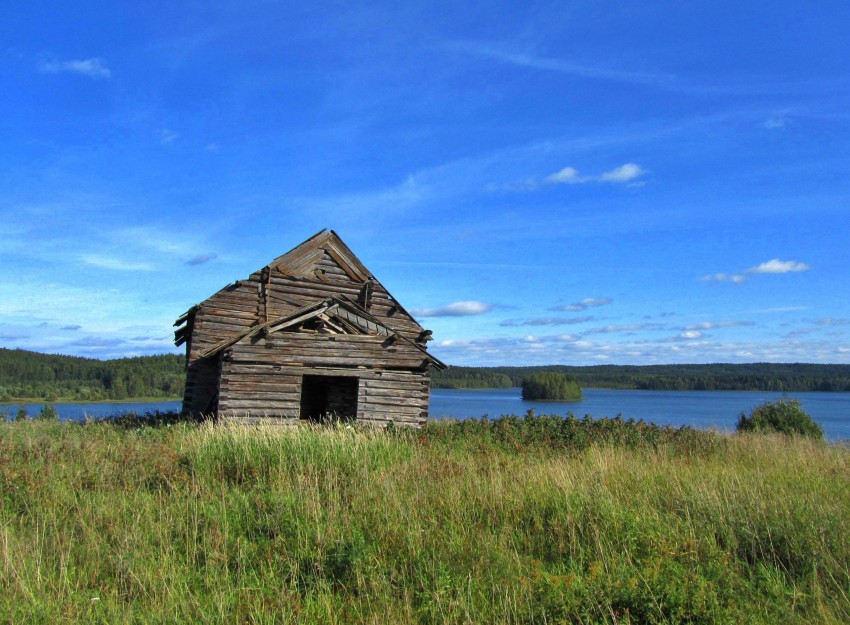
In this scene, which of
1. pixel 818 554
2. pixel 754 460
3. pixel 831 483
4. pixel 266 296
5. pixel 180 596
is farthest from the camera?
pixel 266 296

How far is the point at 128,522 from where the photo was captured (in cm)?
678

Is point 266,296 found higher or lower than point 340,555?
higher

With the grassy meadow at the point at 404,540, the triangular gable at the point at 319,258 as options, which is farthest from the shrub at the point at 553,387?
the grassy meadow at the point at 404,540

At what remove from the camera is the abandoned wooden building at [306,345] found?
17781 mm

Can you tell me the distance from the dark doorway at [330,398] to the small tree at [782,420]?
1303cm

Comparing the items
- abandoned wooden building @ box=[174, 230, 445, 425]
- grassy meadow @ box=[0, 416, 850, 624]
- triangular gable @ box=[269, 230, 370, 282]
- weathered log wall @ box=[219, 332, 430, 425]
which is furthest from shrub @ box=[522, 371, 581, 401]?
grassy meadow @ box=[0, 416, 850, 624]

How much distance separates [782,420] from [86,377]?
7820 centimetres

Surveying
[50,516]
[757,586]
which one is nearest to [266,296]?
[50,516]

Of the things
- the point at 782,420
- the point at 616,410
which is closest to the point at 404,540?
the point at 782,420

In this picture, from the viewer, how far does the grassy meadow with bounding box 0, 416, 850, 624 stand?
185 inches

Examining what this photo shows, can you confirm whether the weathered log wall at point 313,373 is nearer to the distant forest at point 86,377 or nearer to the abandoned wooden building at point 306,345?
the abandoned wooden building at point 306,345

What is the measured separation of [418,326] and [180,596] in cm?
1859

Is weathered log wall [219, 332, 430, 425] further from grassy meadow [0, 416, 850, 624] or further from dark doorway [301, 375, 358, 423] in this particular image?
grassy meadow [0, 416, 850, 624]

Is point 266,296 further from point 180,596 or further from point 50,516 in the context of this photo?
point 180,596
